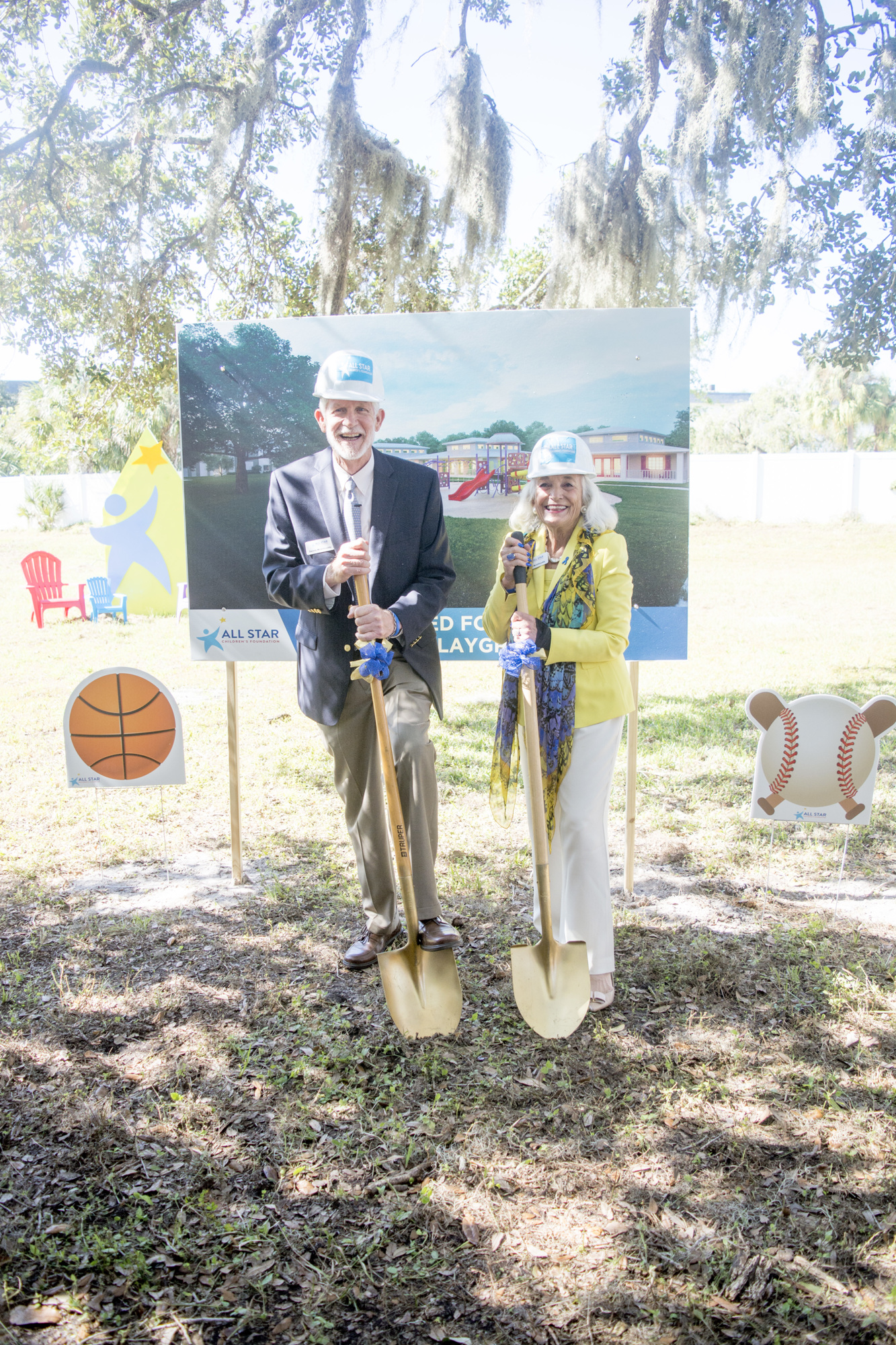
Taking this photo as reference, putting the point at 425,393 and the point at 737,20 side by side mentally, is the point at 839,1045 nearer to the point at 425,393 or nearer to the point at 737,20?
the point at 425,393

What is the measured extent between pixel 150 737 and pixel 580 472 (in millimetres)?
2284

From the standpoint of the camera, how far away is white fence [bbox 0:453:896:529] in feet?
75.0

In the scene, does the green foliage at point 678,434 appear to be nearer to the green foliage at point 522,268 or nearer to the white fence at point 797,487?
the green foliage at point 522,268

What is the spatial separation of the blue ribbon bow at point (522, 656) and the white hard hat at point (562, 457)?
0.57 metres

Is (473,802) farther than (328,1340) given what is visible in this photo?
Yes

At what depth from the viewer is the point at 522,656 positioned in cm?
294

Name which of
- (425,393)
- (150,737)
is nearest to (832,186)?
(425,393)

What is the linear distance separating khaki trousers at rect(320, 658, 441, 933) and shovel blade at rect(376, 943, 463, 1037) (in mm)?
507

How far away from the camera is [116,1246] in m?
2.23

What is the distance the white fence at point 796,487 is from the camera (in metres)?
22.9

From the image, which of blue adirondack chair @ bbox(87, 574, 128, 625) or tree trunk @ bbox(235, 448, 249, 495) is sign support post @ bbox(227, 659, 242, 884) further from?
blue adirondack chair @ bbox(87, 574, 128, 625)

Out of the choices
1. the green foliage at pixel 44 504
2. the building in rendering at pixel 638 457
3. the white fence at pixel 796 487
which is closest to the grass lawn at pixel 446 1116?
the building in rendering at pixel 638 457

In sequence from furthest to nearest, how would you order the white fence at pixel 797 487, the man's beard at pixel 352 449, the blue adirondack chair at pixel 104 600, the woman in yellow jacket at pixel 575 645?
the white fence at pixel 797 487 < the blue adirondack chair at pixel 104 600 < the man's beard at pixel 352 449 < the woman in yellow jacket at pixel 575 645

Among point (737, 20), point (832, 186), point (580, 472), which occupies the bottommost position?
point (580, 472)
